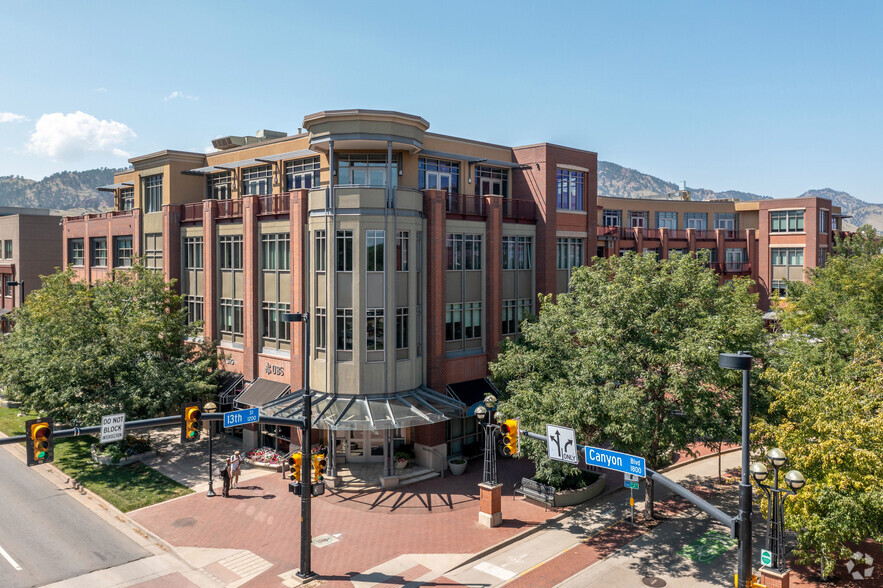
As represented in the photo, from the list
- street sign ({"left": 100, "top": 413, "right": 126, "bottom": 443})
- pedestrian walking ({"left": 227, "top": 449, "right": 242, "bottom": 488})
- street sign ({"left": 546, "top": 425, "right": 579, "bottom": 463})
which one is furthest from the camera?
pedestrian walking ({"left": 227, "top": 449, "right": 242, "bottom": 488})

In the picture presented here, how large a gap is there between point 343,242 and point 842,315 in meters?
23.4

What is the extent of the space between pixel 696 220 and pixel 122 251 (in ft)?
198

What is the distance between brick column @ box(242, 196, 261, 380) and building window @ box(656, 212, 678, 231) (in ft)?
174

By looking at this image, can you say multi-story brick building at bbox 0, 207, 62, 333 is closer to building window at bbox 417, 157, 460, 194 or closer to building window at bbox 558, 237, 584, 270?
building window at bbox 417, 157, 460, 194

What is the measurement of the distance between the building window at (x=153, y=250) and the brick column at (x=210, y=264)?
621 cm

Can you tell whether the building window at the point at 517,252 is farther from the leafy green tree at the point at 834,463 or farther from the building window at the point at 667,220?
the building window at the point at 667,220

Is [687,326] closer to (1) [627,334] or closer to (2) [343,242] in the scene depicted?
(1) [627,334]

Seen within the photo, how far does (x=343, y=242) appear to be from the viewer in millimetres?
29250

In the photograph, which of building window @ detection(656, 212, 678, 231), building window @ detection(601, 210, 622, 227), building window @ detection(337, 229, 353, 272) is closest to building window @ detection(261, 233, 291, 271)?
building window @ detection(337, 229, 353, 272)

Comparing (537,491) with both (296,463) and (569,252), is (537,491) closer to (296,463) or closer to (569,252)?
(296,463)

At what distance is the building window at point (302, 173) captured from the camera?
3431 centimetres

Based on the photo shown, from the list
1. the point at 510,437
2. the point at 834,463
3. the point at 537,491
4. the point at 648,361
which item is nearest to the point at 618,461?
the point at 510,437

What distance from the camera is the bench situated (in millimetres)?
26109

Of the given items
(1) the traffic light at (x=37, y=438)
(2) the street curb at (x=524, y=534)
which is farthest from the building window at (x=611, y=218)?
(1) the traffic light at (x=37, y=438)
